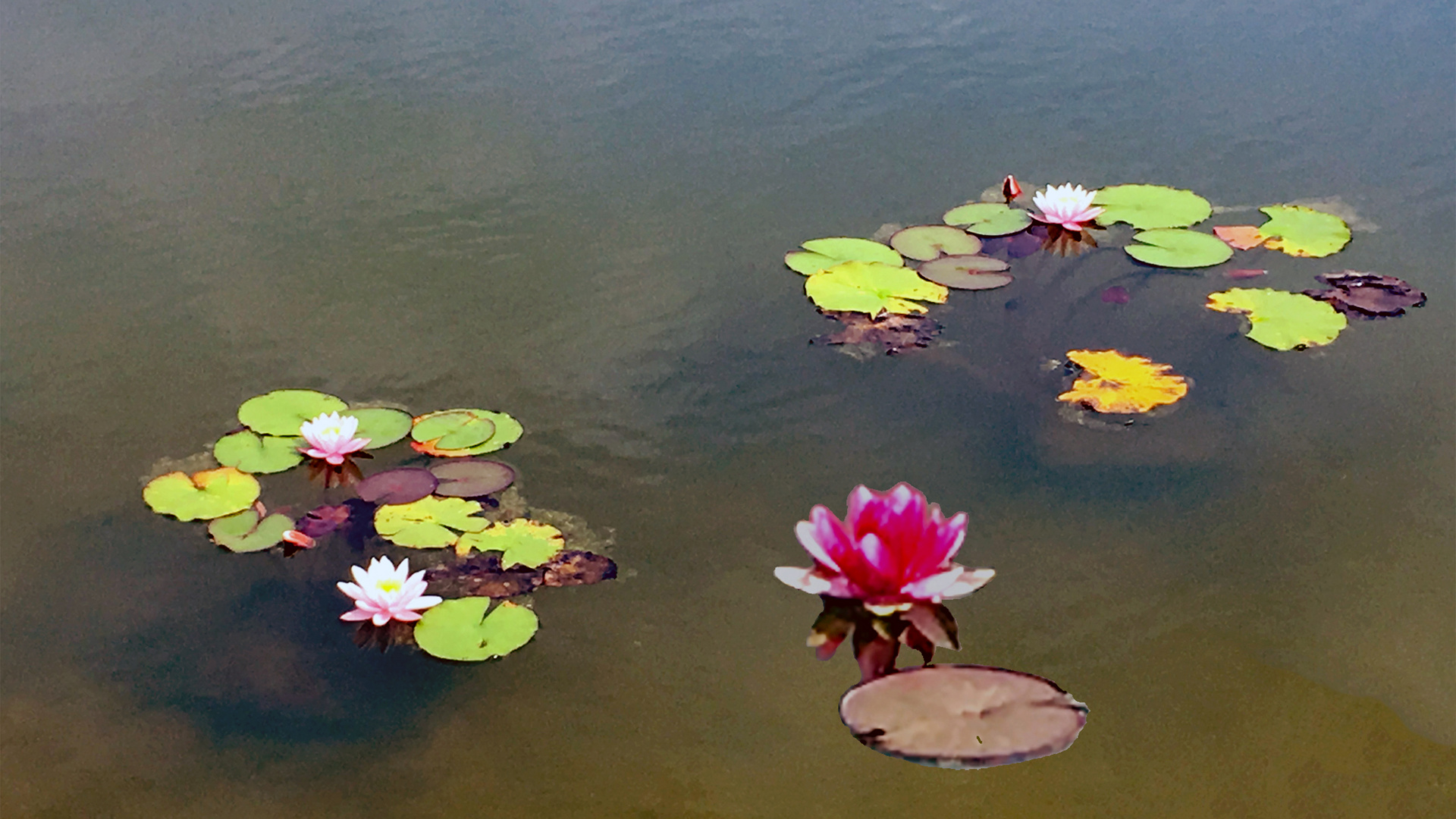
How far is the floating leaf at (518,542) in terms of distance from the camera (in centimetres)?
222

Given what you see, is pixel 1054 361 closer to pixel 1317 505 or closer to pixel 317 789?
pixel 1317 505

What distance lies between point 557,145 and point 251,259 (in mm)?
1018

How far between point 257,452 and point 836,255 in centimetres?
154

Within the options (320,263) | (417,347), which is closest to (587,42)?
(320,263)

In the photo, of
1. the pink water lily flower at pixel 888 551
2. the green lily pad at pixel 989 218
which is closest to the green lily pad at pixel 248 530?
the pink water lily flower at pixel 888 551

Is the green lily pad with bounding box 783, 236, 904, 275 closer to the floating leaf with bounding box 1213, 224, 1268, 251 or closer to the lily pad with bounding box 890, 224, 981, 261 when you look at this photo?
the lily pad with bounding box 890, 224, 981, 261

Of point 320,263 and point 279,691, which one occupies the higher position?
point 320,263

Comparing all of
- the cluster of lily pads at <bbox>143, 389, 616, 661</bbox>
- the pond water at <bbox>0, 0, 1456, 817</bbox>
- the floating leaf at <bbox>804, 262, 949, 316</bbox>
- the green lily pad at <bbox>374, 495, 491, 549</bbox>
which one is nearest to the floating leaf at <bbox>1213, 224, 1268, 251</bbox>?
the pond water at <bbox>0, 0, 1456, 817</bbox>

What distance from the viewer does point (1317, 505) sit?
7.82 feet

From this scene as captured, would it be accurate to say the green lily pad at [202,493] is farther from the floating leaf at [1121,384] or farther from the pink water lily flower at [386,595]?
the floating leaf at [1121,384]

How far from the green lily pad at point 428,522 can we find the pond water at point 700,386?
16 cm

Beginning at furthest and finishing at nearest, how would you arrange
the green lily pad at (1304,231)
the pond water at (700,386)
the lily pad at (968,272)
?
the green lily pad at (1304,231), the lily pad at (968,272), the pond water at (700,386)

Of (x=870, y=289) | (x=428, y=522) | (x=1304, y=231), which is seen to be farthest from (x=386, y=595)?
(x=1304, y=231)

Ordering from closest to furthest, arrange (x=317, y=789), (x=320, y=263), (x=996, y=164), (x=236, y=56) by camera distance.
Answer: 1. (x=317, y=789)
2. (x=320, y=263)
3. (x=996, y=164)
4. (x=236, y=56)
